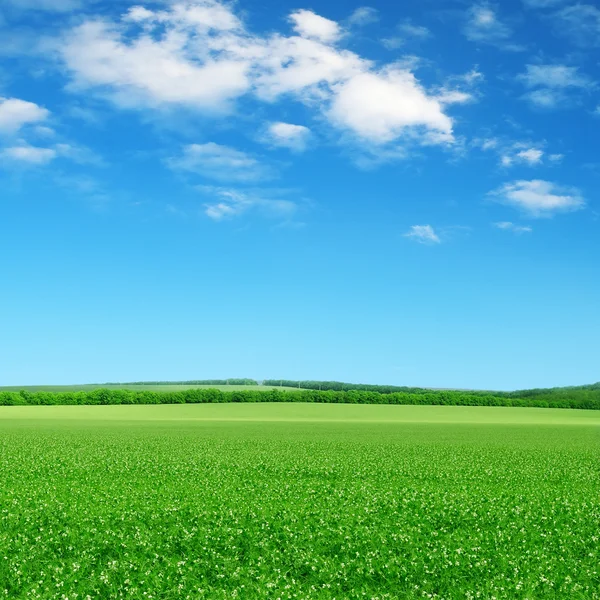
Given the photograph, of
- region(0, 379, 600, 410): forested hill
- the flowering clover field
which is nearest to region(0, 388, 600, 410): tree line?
region(0, 379, 600, 410): forested hill

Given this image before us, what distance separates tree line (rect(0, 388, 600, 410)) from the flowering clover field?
100502 mm

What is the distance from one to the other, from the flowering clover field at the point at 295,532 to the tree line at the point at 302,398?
10050 cm

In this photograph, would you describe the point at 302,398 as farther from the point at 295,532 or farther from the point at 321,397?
the point at 295,532

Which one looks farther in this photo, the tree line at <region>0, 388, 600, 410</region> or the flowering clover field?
the tree line at <region>0, 388, 600, 410</region>

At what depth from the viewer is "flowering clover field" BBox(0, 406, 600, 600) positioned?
14062 millimetres

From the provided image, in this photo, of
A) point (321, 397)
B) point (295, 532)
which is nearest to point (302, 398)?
point (321, 397)

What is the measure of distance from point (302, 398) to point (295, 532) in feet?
387

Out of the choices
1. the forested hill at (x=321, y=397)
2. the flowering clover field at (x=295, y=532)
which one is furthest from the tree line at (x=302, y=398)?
the flowering clover field at (x=295, y=532)

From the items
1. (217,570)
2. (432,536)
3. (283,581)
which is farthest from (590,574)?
(217,570)

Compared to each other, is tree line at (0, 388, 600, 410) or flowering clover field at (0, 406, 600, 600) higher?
flowering clover field at (0, 406, 600, 600)

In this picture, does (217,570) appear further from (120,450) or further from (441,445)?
(441,445)

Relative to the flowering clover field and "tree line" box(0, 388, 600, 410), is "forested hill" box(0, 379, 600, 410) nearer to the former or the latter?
"tree line" box(0, 388, 600, 410)

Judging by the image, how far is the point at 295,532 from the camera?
1714cm

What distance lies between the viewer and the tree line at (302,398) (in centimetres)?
12756
